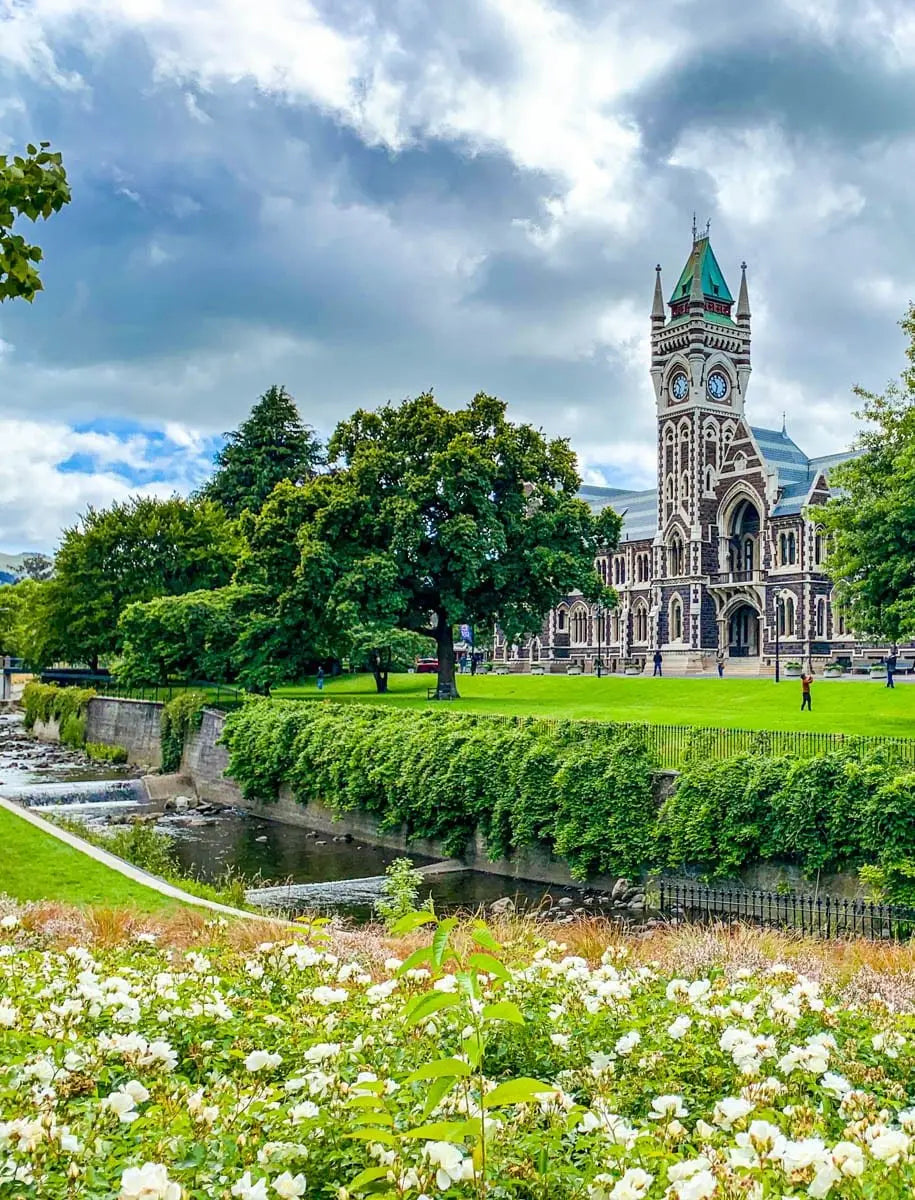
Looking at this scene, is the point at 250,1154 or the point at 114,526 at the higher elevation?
the point at 114,526

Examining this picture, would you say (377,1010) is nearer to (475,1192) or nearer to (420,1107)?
(420,1107)

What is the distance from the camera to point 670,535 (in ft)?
262

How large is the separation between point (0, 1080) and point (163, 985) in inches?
74.1

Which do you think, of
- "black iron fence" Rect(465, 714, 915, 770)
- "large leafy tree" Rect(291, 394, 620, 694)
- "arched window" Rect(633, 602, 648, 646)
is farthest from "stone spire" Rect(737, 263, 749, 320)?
"black iron fence" Rect(465, 714, 915, 770)

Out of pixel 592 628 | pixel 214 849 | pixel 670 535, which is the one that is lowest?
pixel 214 849

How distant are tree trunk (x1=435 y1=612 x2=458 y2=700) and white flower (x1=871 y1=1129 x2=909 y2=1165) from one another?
129ft

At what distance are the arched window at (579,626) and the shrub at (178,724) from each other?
5305 cm

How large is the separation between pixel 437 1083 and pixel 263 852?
85.1 feet

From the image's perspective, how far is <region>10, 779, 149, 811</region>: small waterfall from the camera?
35125 millimetres

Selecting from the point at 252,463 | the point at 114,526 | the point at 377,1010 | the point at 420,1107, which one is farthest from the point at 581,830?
the point at 252,463

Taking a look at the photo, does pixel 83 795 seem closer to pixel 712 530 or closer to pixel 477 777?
pixel 477 777

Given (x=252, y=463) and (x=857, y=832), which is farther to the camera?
(x=252, y=463)

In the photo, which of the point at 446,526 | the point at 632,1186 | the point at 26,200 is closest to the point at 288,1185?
the point at 632,1186

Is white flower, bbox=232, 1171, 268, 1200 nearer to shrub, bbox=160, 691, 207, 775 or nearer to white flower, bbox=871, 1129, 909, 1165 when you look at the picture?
white flower, bbox=871, 1129, 909, 1165
